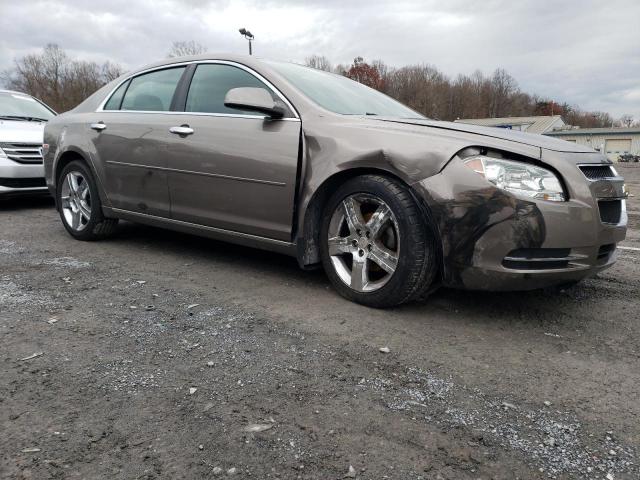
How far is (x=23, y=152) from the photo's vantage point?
21.8 feet

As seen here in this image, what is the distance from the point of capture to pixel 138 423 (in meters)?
1.82

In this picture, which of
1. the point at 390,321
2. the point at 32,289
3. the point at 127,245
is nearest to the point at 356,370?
the point at 390,321

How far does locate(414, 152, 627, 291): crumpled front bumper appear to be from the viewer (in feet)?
8.39

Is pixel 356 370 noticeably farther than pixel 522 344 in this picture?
No

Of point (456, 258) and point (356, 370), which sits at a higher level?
point (456, 258)

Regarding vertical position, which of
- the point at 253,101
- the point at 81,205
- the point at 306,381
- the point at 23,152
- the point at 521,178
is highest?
the point at 253,101

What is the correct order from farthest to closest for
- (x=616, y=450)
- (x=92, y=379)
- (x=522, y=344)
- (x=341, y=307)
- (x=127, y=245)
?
(x=127, y=245), (x=341, y=307), (x=522, y=344), (x=92, y=379), (x=616, y=450)

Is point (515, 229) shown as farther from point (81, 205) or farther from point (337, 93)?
point (81, 205)

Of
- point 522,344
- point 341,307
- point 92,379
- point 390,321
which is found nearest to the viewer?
point 92,379

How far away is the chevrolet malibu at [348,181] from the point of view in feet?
8.55

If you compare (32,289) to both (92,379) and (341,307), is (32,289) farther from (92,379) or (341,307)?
(341,307)

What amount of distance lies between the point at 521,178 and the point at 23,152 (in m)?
6.46

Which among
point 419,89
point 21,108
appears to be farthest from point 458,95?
point 21,108

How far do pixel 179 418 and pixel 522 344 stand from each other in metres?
1.72
